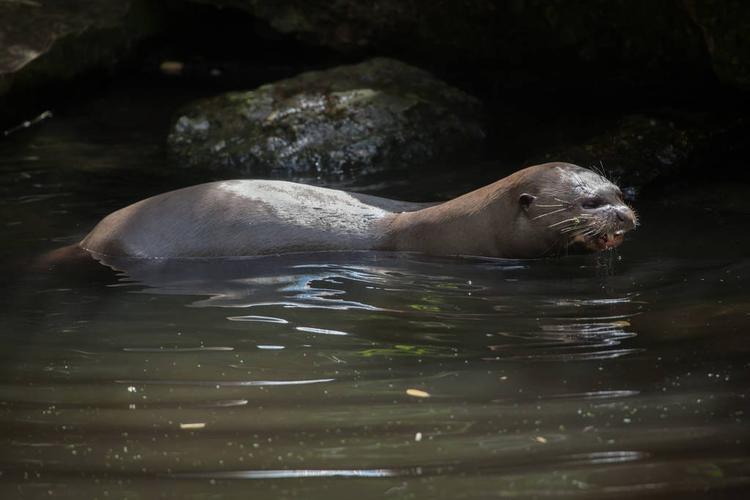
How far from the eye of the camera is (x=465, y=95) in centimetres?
895

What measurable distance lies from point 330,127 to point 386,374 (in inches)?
192

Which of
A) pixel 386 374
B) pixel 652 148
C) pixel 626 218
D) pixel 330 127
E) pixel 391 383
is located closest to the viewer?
pixel 391 383

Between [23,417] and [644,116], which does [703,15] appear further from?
[23,417]

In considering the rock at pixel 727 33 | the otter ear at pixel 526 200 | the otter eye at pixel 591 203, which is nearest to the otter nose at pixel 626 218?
the otter eye at pixel 591 203

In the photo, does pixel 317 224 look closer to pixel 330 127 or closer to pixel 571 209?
pixel 571 209

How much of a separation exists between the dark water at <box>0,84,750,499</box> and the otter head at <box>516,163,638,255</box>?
0.14 m

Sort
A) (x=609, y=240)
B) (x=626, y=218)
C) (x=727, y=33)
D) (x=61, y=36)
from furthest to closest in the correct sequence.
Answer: (x=61, y=36), (x=727, y=33), (x=609, y=240), (x=626, y=218)

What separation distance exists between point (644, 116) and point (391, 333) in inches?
155

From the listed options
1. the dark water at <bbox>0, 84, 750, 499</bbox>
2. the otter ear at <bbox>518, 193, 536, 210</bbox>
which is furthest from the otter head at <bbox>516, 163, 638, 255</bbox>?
the dark water at <bbox>0, 84, 750, 499</bbox>

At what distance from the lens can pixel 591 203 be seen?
219 inches

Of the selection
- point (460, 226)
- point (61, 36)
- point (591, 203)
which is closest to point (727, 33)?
point (591, 203)

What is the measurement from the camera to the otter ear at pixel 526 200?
18.5 ft

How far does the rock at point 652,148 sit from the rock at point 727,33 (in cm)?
61

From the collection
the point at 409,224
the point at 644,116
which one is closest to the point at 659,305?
the point at 409,224
